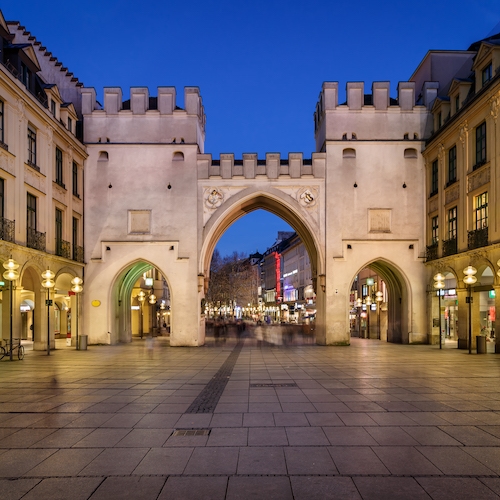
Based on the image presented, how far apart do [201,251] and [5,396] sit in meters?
20.7

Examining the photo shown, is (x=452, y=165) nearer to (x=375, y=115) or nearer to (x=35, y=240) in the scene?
(x=375, y=115)

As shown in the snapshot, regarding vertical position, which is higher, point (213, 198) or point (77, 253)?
point (213, 198)

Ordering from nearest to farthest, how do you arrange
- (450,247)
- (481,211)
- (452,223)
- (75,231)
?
1. (481,211)
2. (450,247)
3. (452,223)
4. (75,231)

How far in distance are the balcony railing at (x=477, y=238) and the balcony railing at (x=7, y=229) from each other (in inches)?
846

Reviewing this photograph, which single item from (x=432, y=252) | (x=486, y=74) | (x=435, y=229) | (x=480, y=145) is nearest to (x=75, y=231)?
(x=432, y=252)

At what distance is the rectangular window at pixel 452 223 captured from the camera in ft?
94.6

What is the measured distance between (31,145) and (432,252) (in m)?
22.9

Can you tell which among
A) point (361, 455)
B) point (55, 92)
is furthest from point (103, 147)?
point (361, 455)

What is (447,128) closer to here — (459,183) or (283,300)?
(459,183)

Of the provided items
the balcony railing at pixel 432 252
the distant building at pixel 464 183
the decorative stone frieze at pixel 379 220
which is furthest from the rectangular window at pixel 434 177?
the balcony railing at pixel 432 252

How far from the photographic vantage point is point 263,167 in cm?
3341

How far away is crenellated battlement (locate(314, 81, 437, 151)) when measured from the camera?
32.9m

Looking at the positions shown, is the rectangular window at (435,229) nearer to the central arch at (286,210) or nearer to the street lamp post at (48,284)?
the central arch at (286,210)

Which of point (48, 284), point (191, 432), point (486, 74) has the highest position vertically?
point (486, 74)
